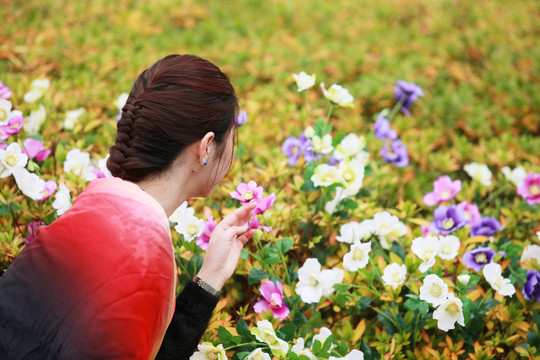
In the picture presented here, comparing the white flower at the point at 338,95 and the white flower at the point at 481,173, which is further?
the white flower at the point at 481,173

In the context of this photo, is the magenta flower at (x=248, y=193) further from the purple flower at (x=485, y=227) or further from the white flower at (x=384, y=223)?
the purple flower at (x=485, y=227)

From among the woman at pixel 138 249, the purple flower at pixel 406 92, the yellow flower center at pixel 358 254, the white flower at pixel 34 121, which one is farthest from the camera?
the purple flower at pixel 406 92

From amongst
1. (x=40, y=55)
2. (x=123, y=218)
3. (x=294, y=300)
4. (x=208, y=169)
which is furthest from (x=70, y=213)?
(x=40, y=55)

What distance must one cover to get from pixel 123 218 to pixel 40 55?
2234mm

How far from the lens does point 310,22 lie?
3.97 metres

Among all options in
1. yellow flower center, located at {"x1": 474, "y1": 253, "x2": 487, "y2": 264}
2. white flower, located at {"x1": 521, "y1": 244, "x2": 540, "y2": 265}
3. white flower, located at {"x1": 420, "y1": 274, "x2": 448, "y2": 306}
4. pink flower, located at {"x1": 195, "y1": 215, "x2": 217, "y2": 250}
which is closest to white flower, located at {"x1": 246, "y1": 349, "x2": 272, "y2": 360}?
pink flower, located at {"x1": 195, "y1": 215, "x2": 217, "y2": 250}

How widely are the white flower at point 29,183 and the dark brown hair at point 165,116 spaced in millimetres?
460

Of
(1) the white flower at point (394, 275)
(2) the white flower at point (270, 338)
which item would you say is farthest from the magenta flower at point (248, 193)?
(1) the white flower at point (394, 275)

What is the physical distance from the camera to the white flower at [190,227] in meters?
1.55

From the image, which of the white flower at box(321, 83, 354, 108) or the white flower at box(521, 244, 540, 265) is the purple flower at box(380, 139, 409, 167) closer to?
the white flower at box(321, 83, 354, 108)

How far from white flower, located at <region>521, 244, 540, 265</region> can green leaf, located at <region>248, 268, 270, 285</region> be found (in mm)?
989

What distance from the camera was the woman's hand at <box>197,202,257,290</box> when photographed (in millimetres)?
1359

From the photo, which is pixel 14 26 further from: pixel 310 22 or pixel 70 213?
pixel 70 213

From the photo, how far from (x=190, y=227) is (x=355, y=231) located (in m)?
0.61
